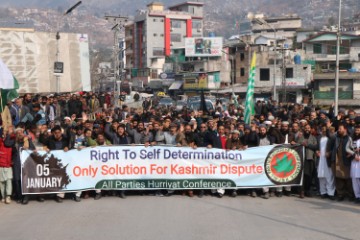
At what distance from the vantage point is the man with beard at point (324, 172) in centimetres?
1124

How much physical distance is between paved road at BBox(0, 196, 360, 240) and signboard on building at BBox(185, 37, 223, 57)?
63.2 m

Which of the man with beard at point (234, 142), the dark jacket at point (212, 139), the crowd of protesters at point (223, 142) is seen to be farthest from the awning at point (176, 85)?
the man with beard at point (234, 142)

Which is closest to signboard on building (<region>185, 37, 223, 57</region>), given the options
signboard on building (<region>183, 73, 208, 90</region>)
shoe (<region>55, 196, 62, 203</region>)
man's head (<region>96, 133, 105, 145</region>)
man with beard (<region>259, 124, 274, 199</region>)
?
signboard on building (<region>183, 73, 208, 90</region>)

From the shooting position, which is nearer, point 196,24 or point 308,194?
point 308,194

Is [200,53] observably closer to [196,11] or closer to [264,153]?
[196,11]

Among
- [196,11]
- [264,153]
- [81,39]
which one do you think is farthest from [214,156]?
[196,11]

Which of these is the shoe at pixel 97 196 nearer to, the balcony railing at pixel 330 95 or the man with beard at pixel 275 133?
the man with beard at pixel 275 133

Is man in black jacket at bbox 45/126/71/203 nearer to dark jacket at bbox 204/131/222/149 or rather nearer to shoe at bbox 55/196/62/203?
shoe at bbox 55/196/62/203

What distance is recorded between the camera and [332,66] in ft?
208

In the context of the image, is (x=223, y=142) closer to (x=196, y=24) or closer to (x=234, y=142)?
(x=234, y=142)

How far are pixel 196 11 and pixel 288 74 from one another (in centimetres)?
6794

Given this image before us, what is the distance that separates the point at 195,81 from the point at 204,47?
8812mm

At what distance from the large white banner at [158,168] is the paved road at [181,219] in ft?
1.20

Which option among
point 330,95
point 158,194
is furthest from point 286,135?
point 330,95
